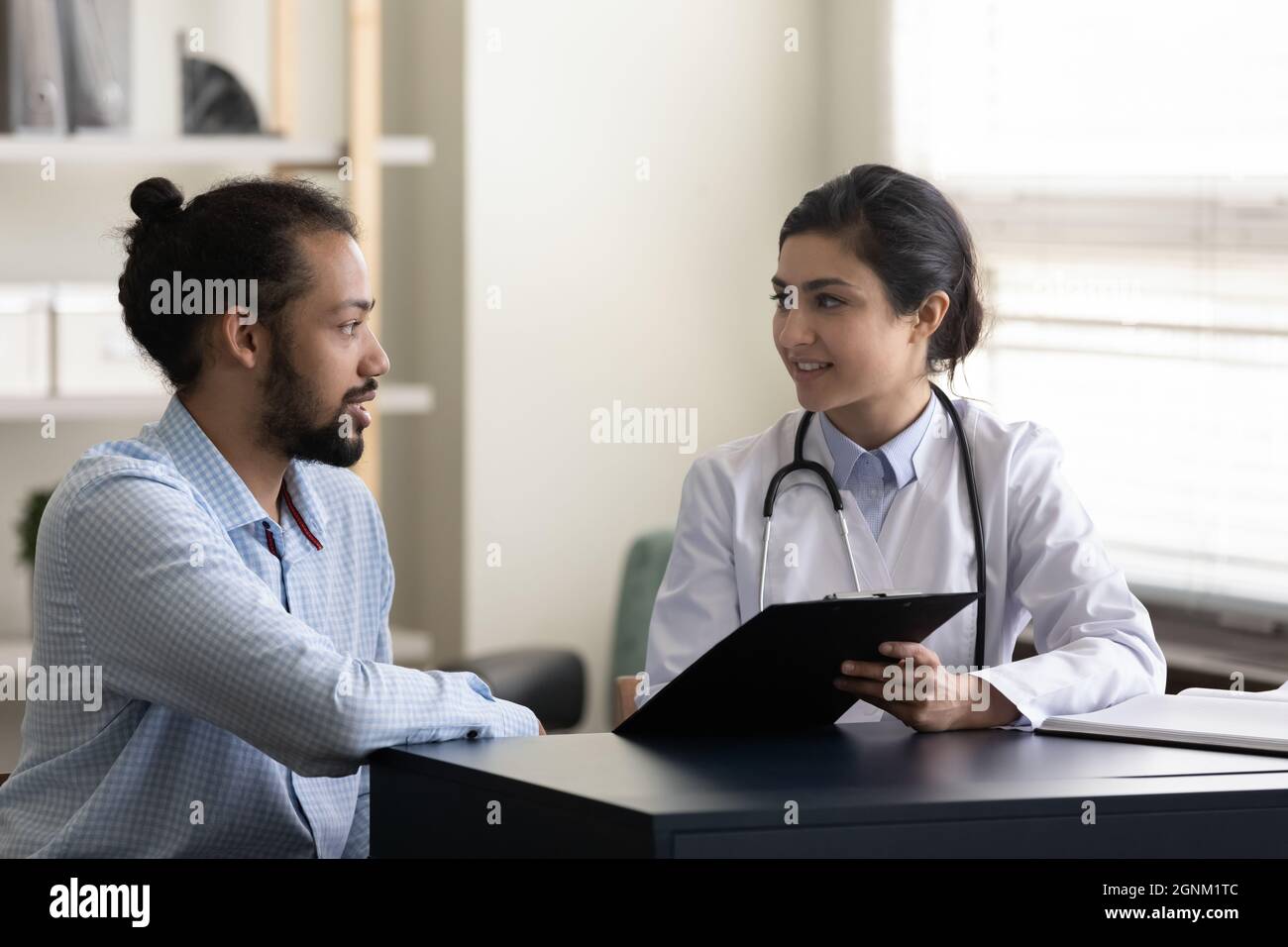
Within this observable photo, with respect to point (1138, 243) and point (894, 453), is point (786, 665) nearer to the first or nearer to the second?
point (894, 453)

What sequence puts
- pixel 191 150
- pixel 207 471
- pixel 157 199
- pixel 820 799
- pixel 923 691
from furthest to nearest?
pixel 191 150
pixel 157 199
pixel 207 471
pixel 923 691
pixel 820 799

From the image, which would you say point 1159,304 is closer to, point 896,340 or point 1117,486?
point 1117,486

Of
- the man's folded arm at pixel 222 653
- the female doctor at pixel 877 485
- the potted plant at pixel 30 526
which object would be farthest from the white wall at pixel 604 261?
the man's folded arm at pixel 222 653

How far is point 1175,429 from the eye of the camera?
2795 millimetres

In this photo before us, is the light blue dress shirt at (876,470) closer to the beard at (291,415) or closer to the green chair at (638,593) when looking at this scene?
the beard at (291,415)

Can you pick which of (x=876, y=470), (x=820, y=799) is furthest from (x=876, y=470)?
(x=820, y=799)

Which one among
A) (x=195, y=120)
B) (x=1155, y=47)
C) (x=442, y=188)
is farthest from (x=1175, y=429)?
(x=195, y=120)

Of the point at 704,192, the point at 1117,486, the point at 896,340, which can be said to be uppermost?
the point at 704,192

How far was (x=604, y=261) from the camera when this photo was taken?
11.5ft

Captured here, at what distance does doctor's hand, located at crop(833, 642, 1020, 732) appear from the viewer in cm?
136

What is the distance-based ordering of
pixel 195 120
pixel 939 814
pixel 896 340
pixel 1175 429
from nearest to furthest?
pixel 939 814
pixel 896 340
pixel 1175 429
pixel 195 120

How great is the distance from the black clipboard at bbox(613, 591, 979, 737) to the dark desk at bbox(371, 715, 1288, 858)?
3cm

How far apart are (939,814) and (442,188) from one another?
2.61 meters

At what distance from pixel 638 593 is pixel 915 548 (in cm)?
127
